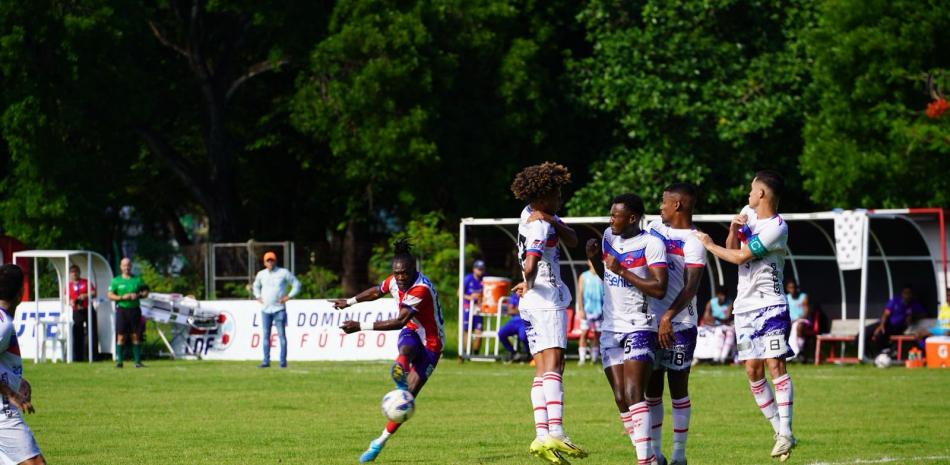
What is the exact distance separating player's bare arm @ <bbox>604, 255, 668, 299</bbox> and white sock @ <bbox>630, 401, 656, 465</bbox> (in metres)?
0.82

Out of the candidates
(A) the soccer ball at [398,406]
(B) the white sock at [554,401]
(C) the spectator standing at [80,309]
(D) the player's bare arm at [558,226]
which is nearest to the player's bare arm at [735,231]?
(D) the player's bare arm at [558,226]

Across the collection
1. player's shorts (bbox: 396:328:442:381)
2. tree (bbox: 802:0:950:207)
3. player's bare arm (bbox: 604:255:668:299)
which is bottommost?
player's shorts (bbox: 396:328:442:381)

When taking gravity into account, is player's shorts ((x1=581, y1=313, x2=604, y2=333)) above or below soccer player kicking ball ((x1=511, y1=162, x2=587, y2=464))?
below

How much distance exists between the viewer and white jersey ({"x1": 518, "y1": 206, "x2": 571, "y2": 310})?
11.2 m

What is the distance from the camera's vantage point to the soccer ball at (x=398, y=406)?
11844 millimetres

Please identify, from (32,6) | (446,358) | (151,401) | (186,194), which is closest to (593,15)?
(446,358)

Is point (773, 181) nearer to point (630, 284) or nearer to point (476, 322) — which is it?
point (630, 284)

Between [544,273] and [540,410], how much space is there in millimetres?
1116

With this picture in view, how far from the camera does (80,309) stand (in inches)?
1109

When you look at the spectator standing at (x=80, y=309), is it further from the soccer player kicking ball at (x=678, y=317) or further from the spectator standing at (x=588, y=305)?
the soccer player kicking ball at (x=678, y=317)

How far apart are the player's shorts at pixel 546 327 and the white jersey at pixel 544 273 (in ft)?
0.14

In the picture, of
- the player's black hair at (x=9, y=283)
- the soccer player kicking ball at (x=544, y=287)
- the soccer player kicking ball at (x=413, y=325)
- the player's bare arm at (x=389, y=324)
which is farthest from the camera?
the soccer player kicking ball at (x=413, y=325)

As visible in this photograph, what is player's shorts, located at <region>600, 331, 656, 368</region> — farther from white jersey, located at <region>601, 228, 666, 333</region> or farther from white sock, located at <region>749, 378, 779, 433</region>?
white sock, located at <region>749, 378, 779, 433</region>

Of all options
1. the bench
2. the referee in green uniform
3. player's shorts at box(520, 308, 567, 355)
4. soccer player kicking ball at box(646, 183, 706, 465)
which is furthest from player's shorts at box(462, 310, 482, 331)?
soccer player kicking ball at box(646, 183, 706, 465)
